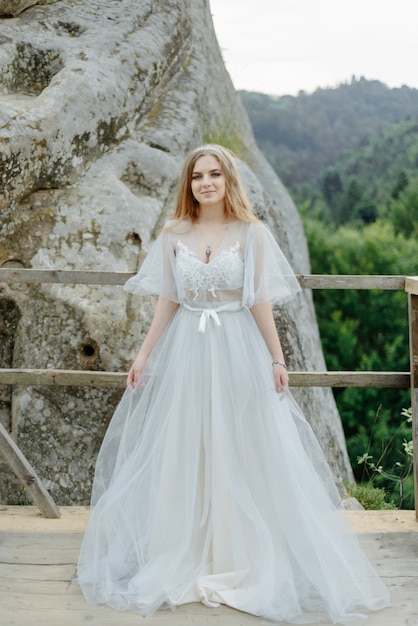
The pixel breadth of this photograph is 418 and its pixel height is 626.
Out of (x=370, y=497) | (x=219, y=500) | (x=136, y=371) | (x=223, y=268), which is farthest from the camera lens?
(x=370, y=497)

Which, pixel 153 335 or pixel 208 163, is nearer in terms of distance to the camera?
pixel 208 163

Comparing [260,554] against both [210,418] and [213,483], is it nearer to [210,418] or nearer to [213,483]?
[213,483]

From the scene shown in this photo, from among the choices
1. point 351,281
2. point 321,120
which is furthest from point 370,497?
point 321,120

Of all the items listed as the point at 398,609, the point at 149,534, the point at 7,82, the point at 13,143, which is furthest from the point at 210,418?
the point at 7,82

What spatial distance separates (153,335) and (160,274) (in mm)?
273

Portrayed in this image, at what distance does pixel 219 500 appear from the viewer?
272 centimetres

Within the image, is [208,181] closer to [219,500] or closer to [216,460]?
[216,460]

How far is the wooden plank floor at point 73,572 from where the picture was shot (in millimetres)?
2502

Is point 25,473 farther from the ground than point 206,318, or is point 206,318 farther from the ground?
point 206,318

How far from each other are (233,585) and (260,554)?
6.1 inches

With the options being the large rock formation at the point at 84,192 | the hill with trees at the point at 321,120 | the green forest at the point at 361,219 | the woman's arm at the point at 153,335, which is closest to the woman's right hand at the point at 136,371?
the woman's arm at the point at 153,335

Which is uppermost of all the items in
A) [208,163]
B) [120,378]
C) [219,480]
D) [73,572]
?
[208,163]

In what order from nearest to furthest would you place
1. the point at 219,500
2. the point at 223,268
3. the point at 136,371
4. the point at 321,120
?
the point at 219,500, the point at 223,268, the point at 136,371, the point at 321,120

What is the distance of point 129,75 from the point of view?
5.52 metres
